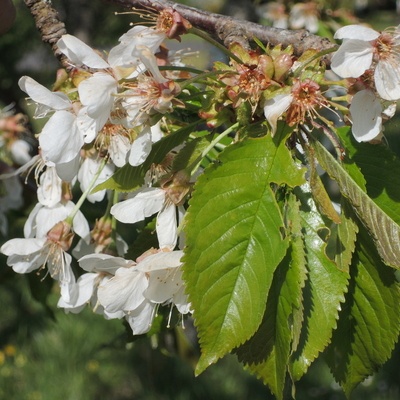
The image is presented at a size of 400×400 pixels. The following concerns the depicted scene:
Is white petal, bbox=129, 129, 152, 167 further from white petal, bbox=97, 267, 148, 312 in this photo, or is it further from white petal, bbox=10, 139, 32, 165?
white petal, bbox=10, 139, 32, 165

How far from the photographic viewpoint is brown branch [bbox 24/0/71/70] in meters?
1.24

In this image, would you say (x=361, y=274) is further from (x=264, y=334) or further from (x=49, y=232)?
(x=49, y=232)

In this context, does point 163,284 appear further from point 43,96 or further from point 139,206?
point 43,96

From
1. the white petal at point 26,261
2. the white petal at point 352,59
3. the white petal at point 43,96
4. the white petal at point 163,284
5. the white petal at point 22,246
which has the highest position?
the white petal at point 352,59

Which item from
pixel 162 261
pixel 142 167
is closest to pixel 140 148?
pixel 142 167

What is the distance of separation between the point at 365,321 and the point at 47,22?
728 millimetres

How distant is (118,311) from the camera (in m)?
0.96

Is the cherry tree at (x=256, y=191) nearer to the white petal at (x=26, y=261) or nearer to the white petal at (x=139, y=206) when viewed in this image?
the white petal at (x=139, y=206)

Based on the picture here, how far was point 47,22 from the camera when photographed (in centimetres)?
126

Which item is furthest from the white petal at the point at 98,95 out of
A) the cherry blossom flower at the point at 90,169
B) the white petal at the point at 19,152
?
the white petal at the point at 19,152

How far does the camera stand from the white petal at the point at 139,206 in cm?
94

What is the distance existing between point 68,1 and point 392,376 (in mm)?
1979

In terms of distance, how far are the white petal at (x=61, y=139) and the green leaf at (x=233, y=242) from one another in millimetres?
178

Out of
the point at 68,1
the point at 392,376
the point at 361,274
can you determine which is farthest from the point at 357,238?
the point at 392,376
